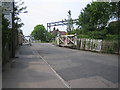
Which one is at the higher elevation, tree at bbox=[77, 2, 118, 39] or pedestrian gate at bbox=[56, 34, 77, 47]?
tree at bbox=[77, 2, 118, 39]

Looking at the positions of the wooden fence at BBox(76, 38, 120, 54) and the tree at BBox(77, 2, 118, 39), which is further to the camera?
the tree at BBox(77, 2, 118, 39)

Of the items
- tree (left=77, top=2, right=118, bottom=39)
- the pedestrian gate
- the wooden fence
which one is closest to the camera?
the wooden fence

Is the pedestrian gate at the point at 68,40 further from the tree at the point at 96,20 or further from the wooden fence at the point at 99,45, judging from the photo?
the tree at the point at 96,20

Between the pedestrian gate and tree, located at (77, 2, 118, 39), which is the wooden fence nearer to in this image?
the pedestrian gate

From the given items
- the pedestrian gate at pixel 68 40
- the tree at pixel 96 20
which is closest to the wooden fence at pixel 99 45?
the pedestrian gate at pixel 68 40

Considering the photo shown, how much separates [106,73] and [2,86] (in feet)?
14.9

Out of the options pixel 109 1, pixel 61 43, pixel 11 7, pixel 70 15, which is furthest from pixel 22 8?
pixel 70 15

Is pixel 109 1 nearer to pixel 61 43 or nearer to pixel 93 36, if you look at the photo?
pixel 93 36

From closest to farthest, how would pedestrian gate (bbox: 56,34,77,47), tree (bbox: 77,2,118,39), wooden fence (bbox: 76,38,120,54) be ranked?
1. wooden fence (bbox: 76,38,120,54)
2. tree (bbox: 77,2,118,39)
3. pedestrian gate (bbox: 56,34,77,47)

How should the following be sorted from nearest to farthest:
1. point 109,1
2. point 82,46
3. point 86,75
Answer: point 86,75, point 109,1, point 82,46

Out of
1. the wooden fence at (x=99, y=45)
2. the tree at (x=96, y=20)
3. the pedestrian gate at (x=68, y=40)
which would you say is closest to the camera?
the wooden fence at (x=99, y=45)

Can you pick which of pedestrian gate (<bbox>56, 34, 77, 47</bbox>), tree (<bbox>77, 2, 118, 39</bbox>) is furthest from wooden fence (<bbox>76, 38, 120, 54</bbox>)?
tree (<bbox>77, 2, 118, 39</bbox>)

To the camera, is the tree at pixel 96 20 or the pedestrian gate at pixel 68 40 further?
the pedestrian gate at pixel 68 40

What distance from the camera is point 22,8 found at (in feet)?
62.5
